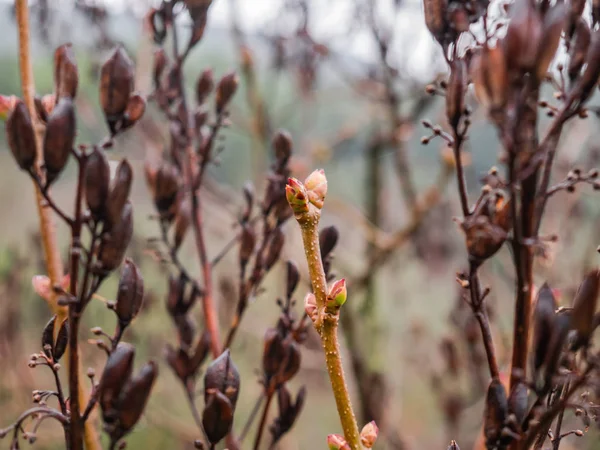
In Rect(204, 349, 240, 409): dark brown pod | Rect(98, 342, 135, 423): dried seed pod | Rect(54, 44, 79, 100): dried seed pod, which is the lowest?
Rect(98, 342, 135, 423): dried seed pod

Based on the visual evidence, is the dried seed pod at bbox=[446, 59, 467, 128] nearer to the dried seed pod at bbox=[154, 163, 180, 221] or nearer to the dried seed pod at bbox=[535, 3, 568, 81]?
the dried seed pod at bbox=[535, 3, 568, 81]

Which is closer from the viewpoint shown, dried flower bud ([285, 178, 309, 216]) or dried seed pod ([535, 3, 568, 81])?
dried seed pod ([535, 3, 568, 81])

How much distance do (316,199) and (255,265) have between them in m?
0.31

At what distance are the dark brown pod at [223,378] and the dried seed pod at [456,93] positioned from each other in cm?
24

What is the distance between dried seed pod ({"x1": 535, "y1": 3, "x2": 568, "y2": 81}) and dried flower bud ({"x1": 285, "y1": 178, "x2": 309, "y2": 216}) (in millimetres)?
167

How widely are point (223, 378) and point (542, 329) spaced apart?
0.76ft

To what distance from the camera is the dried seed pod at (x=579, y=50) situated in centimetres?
37

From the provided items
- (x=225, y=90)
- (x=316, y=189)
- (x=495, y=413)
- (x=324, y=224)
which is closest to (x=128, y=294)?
(x=316, y=189)

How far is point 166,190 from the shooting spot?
0.72 m

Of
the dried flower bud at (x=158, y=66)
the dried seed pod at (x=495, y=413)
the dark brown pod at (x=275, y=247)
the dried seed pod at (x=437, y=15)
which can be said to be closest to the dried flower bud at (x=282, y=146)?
the dark brown pod at (x=275, y=247)

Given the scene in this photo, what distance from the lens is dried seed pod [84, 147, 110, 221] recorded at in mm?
373

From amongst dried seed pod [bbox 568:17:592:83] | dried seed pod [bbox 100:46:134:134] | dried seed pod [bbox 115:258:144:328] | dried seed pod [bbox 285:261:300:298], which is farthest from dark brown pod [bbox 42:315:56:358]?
dried seed pod [bbox 568:17:592:83]

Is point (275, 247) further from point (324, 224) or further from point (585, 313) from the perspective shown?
point (324, 224)

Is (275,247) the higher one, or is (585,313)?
(275,247)
